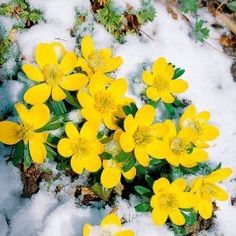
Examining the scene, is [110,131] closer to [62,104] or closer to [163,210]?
[62,104]

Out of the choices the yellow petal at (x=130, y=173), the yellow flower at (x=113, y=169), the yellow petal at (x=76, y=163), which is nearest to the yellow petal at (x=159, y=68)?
the yellow flower at (x=113, y=169)

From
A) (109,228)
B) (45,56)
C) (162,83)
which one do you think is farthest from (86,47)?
(109,228)

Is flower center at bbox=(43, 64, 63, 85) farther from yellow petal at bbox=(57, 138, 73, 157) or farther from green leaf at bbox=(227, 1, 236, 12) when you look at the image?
green leaf at bbox=(227, 1, 236, 12)

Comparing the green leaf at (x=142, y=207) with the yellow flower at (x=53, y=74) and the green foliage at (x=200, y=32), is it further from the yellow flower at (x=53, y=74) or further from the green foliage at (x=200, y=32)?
the green foliage at (x=200, y=32)

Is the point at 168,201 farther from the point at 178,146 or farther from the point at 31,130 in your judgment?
the point at 31,130

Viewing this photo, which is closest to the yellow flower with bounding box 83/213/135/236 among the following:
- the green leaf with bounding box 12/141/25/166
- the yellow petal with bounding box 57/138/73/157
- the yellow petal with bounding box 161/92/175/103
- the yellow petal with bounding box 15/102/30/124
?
the yellow petal with bounding box 57/138/73/157

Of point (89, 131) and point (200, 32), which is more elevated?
point (200, 32)

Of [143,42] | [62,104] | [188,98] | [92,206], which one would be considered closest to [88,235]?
[92,206]
